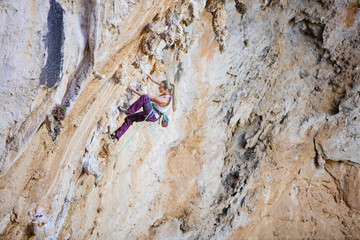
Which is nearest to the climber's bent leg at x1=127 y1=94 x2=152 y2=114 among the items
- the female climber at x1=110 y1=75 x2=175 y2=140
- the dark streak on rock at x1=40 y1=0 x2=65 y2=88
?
the female climber at x1=110 y1=75 x2=175 y2=140

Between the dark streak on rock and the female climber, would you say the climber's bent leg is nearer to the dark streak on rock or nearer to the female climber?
the female climber

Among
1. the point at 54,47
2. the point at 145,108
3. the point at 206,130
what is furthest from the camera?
the point at 206,130

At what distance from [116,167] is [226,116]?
9.42ft

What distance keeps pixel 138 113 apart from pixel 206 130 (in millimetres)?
2292

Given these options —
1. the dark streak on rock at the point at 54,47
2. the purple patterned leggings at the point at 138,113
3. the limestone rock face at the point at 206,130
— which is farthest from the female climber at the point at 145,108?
the dark streak on rock at the point at 54,47

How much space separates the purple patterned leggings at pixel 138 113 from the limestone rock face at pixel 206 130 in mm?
164

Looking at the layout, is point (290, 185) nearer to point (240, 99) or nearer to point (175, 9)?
point (240, 99)

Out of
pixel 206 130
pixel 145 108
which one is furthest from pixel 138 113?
pixel 206 130

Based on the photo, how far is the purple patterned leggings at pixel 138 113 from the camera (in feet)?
17.6

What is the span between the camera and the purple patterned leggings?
5.38m

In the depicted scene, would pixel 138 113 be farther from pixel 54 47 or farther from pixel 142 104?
pixel 54 47

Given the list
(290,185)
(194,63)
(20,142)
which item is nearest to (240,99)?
(194,63)

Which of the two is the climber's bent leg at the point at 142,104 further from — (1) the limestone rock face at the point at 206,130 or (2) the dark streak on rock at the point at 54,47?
(2) the dark streak on rock at the point at 54,47

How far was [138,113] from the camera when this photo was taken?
5488 mm
